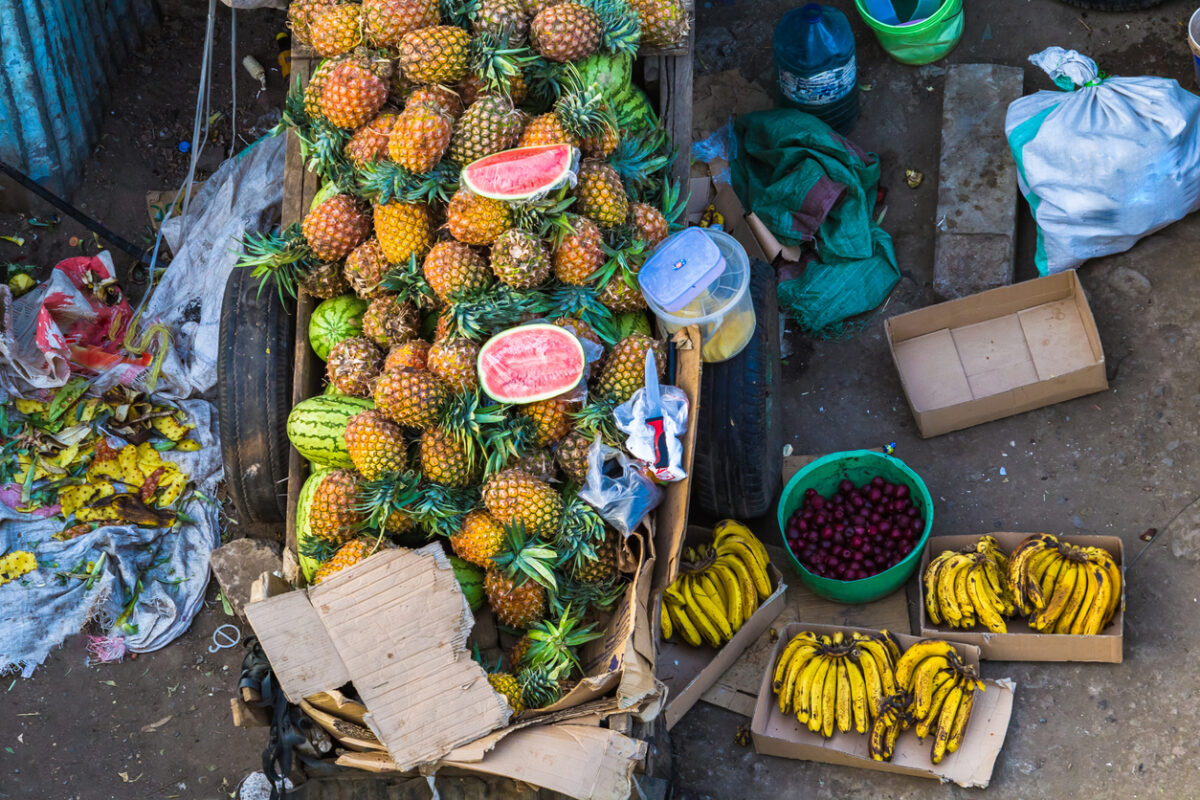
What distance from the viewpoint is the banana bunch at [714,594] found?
13.9 ft

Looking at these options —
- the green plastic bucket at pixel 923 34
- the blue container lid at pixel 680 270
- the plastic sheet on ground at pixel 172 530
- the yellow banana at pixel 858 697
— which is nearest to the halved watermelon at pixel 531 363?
the blue container lid at pixel 680 270

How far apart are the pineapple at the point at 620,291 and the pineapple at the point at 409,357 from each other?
0.64 m

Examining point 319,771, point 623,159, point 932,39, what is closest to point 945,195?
point 932,39

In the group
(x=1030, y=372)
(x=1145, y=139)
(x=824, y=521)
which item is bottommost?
(x=824, y=521)

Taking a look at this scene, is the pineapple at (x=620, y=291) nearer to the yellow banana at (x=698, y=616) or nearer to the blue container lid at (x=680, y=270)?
the blue container lid at (x=680, y=270)

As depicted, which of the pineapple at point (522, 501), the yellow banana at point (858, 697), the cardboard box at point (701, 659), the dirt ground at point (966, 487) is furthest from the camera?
the cardboard box at point (701, 659)

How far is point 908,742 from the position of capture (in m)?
4.00

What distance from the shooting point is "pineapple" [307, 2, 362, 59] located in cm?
366

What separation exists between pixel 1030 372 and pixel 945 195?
40.2 inches

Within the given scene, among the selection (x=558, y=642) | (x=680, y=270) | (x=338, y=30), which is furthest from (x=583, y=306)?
(x=338, y=30)

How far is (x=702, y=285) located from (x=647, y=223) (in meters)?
0.31

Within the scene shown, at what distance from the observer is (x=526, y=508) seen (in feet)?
10.5

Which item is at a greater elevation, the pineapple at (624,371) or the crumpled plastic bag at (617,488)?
the pineapple at (624,371)

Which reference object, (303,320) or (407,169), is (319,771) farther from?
(407,169)
